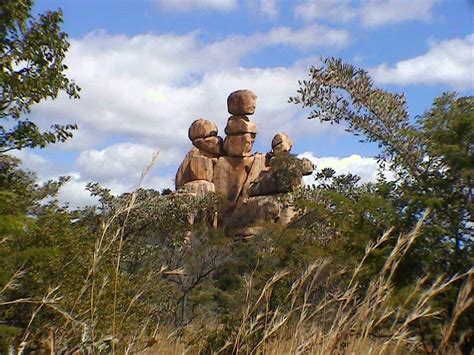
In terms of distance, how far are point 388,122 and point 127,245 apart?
650cm

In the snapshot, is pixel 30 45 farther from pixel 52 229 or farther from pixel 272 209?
pixel 272 209

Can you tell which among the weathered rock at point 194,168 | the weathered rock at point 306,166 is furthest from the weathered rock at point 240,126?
the weathered rock at point 306,166

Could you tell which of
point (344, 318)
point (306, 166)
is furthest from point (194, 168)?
point (344, 318)

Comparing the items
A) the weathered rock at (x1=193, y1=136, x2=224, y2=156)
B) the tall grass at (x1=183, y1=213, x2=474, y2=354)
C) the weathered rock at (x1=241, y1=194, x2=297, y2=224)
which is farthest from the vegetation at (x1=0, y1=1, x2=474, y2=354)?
the weathered rock at (x1=193, y1=136, x2=224, y2=156)

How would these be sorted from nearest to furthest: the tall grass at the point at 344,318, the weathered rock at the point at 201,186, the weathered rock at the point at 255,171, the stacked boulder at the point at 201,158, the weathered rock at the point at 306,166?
the tall grass at the point at 344,318
the weathered rock at the point at 306,166
the weathered rock at the point at 201,186
the weathered rock at the point at 255,171
the stacked boulder at the point at 201,158

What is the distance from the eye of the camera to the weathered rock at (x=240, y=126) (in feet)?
160

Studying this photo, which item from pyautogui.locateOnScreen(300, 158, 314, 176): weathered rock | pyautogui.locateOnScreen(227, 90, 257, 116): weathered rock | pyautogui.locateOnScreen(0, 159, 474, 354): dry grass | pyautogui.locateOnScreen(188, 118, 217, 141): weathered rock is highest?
pyautogui.locateOnScreen(227, 90, 257, 116): weathered rock

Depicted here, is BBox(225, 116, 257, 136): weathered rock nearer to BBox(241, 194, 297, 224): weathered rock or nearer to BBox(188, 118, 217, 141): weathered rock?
BBox(188, 118, 217, 141): weathered rock

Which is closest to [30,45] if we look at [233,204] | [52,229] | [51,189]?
[52,229]

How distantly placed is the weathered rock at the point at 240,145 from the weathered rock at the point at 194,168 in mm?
1673

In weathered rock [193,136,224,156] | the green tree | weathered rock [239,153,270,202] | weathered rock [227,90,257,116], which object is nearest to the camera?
the green tree

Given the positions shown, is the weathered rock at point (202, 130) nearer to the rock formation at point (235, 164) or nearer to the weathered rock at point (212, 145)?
the rock formation at point (235, 164)

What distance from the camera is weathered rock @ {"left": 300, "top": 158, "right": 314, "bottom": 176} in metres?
41.7

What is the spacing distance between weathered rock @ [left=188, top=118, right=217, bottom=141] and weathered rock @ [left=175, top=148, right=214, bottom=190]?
1.28 meters
